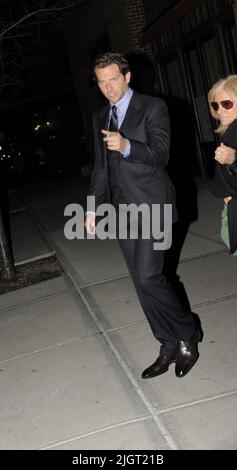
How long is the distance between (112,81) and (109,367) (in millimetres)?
2075

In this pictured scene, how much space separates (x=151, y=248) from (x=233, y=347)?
1.08 meters

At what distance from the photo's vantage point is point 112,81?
323 centimetres

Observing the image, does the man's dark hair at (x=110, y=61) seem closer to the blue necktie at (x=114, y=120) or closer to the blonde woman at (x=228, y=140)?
the blue necktie at (x=114, y=120)

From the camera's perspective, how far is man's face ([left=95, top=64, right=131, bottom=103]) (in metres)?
3.21

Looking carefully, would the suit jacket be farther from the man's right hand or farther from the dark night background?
the dark night background

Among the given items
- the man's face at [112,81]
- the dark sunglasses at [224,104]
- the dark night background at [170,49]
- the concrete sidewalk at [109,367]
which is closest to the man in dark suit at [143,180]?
the man's face at [112,81]

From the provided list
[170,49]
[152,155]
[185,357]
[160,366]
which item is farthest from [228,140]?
[170,49]

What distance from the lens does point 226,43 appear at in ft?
32.6

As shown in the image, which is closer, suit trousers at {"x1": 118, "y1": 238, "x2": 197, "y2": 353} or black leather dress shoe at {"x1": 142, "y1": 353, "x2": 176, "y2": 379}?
suit trousers at {"x1": 118, "y1": 238, "x2": 197, "y2": 353}

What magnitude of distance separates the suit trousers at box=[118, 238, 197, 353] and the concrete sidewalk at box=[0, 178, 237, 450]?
307mm

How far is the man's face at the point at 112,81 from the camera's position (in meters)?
3.21

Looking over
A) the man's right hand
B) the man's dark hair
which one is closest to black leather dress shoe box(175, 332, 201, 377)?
the man's right hand

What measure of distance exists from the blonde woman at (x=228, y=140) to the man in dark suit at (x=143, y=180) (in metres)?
0.35

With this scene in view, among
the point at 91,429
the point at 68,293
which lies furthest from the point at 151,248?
the point at 68,293
